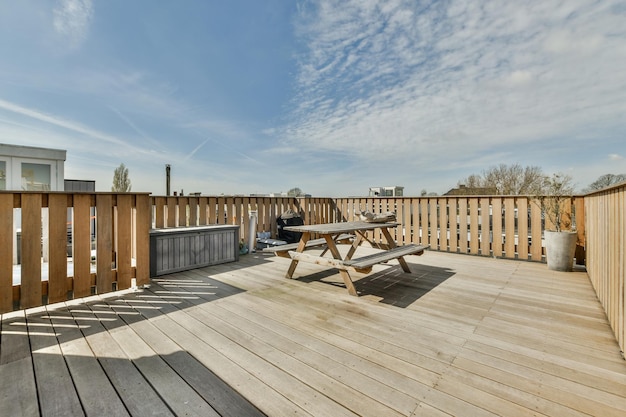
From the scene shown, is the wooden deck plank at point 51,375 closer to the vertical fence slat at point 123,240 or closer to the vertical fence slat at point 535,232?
the vertical fence slat at point 123,240

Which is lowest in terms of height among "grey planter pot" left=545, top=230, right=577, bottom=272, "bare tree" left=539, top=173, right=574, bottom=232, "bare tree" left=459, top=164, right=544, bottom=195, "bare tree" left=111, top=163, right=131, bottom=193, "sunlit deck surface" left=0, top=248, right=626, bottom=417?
"sunlit deck surface" left=0, top=248, right=626, bottom=417

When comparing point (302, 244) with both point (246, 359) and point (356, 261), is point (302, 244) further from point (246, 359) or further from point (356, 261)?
point (246, 359)

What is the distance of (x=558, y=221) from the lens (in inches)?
170

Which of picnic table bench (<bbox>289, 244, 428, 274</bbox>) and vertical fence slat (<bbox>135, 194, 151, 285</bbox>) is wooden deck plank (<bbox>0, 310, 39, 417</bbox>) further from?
picnic table bench (<bbox>289, 244, 428, 274</bbox>)

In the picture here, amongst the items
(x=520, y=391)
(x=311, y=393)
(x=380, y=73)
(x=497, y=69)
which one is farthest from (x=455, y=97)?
(x=311, y=393)

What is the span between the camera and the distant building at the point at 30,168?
18.7 feet

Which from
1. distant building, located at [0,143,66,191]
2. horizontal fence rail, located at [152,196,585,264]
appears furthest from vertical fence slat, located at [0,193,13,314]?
distant building, located at [0,143,66,191]

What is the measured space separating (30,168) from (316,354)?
26.9 feet

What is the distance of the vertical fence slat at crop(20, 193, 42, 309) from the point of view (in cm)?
245

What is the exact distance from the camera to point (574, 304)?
268 centimetres

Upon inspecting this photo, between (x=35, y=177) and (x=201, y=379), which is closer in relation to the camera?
(x=201, y=379)

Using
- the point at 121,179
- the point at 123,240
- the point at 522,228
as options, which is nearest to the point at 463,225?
the point at 522,228

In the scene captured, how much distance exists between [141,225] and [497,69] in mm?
9440

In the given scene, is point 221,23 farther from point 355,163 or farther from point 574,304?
point 574,304
